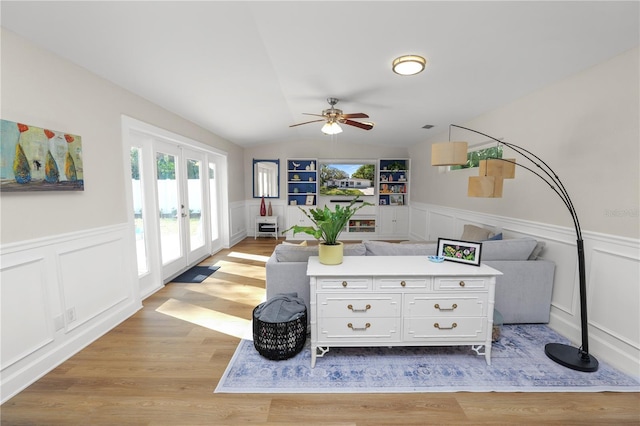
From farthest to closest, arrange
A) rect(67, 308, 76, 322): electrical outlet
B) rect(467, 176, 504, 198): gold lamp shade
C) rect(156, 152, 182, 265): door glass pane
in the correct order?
rect(156, 152, 182, 265): door glass pane → rect(467, 176, 504, 198): gold lamp shade → rect(67, 308, 76, 322): electrical outlet

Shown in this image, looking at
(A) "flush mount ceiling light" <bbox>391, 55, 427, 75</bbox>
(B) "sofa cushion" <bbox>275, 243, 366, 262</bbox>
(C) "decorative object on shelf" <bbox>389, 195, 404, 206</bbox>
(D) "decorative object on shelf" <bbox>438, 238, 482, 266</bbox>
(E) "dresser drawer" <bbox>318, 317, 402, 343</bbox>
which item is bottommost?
(E) "dresser drawer" <bbox>318, 317, 402, 343</bbox>

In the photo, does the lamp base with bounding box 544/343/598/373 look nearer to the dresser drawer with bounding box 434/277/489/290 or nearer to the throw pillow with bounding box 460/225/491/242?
the dresser drawer with bounding box 434/277/489/290

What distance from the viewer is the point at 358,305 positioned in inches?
77.9

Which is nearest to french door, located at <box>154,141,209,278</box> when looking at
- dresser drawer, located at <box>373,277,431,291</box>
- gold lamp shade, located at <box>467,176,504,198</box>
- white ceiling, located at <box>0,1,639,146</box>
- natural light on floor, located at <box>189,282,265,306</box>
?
natural light on floor, located at <box>189,282,265,306</box>

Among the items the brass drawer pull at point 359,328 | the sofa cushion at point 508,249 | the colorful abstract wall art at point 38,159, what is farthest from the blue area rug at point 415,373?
the colorful abstract wall art at point 38,159

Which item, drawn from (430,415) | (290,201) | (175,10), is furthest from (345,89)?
(290,201)

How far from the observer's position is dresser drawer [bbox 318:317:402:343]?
1.99 meters

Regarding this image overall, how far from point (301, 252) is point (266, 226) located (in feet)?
15.0

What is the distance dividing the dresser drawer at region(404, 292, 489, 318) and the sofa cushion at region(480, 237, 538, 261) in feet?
2.38

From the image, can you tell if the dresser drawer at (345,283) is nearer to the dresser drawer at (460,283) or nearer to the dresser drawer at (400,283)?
the dresser drawer at (400,283)

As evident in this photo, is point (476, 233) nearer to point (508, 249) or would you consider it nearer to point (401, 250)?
point (508, 249)

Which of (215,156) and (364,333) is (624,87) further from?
(215,156)

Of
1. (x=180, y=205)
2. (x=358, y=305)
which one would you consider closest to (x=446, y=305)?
(x=358, y=305)

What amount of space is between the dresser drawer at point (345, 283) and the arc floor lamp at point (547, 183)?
127 cm
